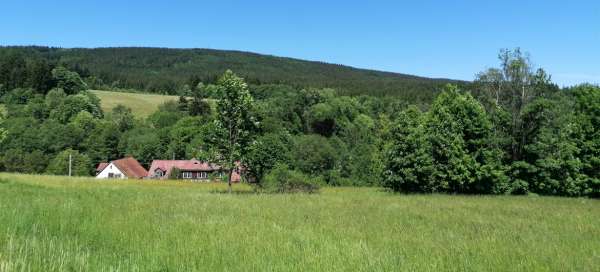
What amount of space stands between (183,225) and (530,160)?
3677 centimetres

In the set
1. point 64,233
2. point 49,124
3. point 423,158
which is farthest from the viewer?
point 49,124

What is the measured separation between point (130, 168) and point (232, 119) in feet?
217

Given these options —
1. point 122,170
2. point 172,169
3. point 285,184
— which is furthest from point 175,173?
point 285,184

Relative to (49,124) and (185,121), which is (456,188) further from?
(49,124)

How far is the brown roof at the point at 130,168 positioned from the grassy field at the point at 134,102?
134ft

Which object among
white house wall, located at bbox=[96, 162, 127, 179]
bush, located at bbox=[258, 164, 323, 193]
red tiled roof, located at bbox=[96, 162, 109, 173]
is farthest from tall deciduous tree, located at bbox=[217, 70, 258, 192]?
red tiled roof, located at bbox=[96, 162, 109, 173]

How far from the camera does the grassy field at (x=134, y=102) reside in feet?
446

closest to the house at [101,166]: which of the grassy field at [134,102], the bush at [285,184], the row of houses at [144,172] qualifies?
the row of houses at [144,172]

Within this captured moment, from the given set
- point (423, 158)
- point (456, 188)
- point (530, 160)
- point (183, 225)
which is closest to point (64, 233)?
point (183, 225)

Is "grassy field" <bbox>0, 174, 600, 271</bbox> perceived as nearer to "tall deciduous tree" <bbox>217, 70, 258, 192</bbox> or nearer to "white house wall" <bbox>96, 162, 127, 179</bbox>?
"tall deciduous tree" <bbox>217, 70, 258, 192</bbox>

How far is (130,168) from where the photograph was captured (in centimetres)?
9269

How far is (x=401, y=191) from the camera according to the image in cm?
4106

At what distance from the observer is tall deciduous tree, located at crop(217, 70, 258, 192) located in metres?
32.4

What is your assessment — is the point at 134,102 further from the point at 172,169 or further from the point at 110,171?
the point at 172,169
